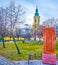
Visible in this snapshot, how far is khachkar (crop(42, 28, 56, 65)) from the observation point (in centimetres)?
191

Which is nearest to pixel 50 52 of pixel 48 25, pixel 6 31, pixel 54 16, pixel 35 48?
pixel 35 48

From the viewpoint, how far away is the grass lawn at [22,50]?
1971 millimetres

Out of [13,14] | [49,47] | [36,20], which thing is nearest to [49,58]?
[49,47]

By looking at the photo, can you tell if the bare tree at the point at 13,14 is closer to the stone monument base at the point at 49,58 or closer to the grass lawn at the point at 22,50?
the grass lawn at the point at 22,50

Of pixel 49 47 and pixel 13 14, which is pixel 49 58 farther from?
pixel 13 14

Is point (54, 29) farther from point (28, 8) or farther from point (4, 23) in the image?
point (4, 23)

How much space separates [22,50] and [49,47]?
0.35m

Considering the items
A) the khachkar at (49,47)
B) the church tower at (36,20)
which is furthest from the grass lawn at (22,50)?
the church tower at (36,20)

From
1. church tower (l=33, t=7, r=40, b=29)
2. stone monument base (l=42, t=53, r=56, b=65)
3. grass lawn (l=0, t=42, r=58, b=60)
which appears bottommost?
stone monument base (l=42, t=53, r=56, b=65)

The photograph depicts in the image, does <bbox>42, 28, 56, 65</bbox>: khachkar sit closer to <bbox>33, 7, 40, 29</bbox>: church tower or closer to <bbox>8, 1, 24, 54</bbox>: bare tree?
<bbox>33, 7, 40, 29</bbox>: church tower

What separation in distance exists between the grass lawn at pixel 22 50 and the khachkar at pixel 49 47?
0.06 meters

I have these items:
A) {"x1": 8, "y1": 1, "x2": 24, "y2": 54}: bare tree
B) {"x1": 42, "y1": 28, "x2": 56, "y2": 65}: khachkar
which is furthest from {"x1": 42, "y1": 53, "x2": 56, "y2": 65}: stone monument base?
{"x1": 8, "y1": 1, "x2": 24, "y2": 54}: bare tree

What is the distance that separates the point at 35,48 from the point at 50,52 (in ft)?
0.65

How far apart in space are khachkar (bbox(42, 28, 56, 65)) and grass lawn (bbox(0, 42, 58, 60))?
64 mm
